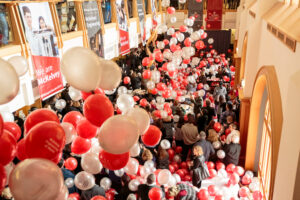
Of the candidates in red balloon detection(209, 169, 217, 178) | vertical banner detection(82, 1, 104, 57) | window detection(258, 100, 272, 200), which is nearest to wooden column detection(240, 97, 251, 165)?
window detection(258, 100, 272, 200)

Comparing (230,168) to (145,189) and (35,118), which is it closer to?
(145,189)

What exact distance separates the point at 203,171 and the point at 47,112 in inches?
141

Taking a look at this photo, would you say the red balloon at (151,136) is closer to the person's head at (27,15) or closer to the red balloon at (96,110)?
the red balloon at (96,110)

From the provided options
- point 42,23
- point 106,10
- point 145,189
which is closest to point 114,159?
point 145,189

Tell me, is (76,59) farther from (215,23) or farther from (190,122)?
(215,23)

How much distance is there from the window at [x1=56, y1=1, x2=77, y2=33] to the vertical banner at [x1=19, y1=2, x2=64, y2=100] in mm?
2082

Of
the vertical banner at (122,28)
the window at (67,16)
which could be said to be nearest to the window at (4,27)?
the window at (67,16)

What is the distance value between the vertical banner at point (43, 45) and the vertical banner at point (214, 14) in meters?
12.1

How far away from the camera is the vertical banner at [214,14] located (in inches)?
702

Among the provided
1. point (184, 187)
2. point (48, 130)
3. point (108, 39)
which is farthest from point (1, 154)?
point (108, 39)

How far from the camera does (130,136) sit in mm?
2742

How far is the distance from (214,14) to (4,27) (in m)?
13.7

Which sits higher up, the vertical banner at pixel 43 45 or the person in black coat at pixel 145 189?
the vertical banner at pixel 43 45

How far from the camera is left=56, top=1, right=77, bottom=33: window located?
33.7ft
